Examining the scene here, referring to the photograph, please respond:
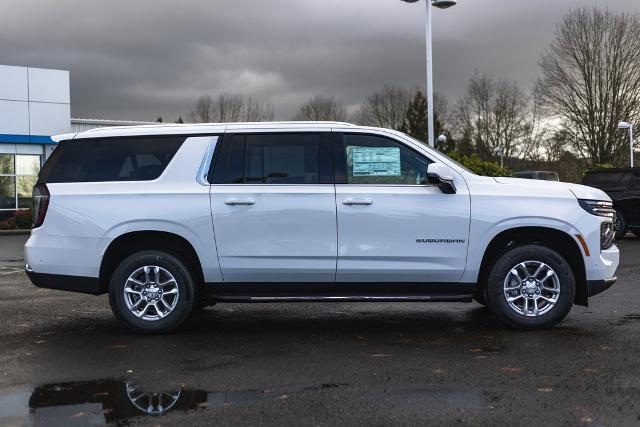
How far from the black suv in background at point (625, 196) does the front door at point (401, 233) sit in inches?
525

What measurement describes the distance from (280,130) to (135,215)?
60.7 inches

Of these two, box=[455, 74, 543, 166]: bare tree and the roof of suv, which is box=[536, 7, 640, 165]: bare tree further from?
the roof of suv

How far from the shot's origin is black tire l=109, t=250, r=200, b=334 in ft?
22.6

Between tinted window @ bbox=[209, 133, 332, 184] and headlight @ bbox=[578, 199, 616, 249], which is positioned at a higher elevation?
tinted window @ bbox=[209, 133, 332, 184]

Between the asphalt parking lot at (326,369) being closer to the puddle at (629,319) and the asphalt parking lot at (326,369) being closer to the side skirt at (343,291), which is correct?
the puddle at (629,319)

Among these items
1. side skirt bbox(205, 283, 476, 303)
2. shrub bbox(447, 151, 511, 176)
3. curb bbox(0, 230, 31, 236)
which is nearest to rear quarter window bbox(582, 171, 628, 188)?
shrub bbox(447, 151, 511, 176)

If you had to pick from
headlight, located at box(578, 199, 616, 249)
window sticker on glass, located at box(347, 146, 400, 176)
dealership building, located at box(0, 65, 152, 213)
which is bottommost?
headlight, located at box(578, 199, 616, 249)

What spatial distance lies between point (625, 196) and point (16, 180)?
26.6 m

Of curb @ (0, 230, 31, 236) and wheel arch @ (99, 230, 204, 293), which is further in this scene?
curb @ (0, 230, 31, 236)

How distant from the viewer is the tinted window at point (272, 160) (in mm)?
6926

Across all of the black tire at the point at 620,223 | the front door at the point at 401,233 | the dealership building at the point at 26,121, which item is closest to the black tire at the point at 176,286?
the front door at the point at 401,233

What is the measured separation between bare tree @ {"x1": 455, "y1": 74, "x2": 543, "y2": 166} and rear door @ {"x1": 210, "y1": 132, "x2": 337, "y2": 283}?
53.0 metres

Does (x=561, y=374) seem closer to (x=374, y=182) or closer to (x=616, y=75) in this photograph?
(x=374, y=182)

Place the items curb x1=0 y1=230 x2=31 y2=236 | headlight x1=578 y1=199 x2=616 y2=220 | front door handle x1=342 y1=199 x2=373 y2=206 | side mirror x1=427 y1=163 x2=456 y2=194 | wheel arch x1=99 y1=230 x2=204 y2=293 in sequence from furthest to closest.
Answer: curb x1=0 y1=230 x2=31 y2=236, wheel arch x1=99 y1=230 x2=204 y2=293, headlight x1=578 y1=199 x2=616 y2=220, front door handle x1=342 y1=199 x2=373 y2=206, side mirror x1=427 y1=163 x2=456 y2=194
